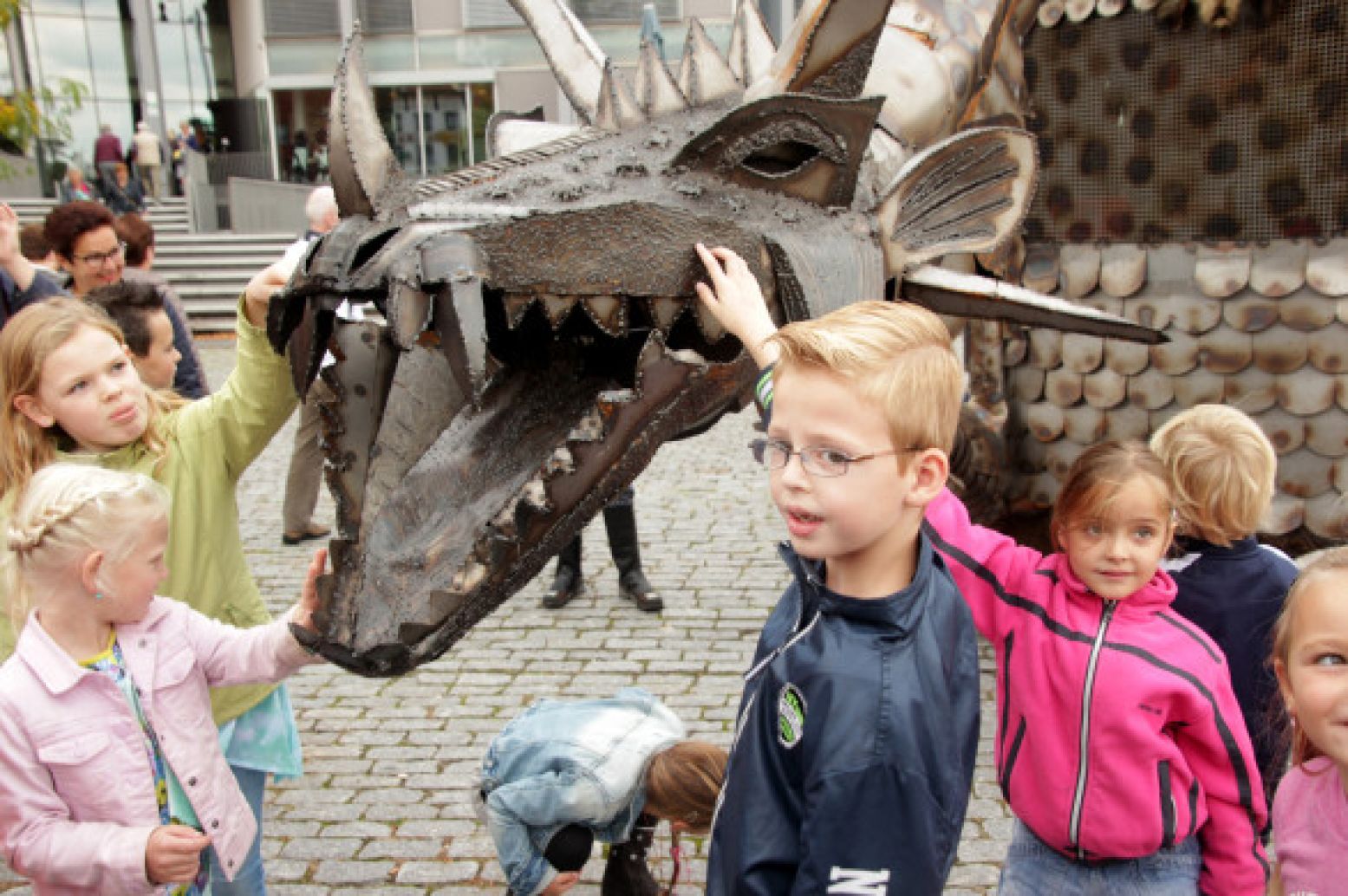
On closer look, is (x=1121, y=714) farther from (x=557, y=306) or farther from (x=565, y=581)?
(x=565, y=581)

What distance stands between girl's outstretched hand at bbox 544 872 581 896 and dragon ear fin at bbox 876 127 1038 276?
1660mm

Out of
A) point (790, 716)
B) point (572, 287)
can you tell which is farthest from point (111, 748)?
point (790, 716)

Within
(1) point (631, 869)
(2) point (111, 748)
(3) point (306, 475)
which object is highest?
(2) point (111, 748)

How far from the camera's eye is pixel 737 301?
6.84 ft

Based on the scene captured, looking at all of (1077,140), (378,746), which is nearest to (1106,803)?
(378,746)

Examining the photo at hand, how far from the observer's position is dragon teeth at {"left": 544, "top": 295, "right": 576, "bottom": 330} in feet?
6.31

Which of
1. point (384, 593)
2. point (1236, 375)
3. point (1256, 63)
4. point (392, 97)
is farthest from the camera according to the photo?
point (392, 97)

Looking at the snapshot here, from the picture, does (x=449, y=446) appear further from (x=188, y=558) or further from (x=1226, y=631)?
(x=1226, y=631)

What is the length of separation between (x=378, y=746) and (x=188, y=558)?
1.83 m

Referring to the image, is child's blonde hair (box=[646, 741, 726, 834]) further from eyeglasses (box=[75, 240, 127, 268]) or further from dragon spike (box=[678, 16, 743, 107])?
eyeglasses (box=[75, 240, 127, 268])

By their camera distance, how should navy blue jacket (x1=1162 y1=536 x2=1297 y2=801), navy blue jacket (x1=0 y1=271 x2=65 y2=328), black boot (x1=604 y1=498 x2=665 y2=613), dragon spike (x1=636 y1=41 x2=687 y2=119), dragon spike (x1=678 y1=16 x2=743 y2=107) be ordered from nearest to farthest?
navy blue jacket (x1=1162 y1=536 x2=1297 y2=801) → dragon spike (x1=636 y1=41 x2=687 y2=119) → dragon spike (x1=678 y1=16 x2=743 y2=107) → navy blue jacket (x1=0 y1=271 x2=65 y2=328) → black boot (x1=604 y1=498 x2=665 y2=613)

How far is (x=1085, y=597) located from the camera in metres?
2.28

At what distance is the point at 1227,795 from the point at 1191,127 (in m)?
3.03


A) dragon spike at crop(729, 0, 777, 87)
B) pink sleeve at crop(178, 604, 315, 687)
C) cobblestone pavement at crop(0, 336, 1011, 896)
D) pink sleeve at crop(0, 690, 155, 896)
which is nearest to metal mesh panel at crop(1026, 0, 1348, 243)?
cobblestone pavement at crop(0, 336, 1011, 896)
